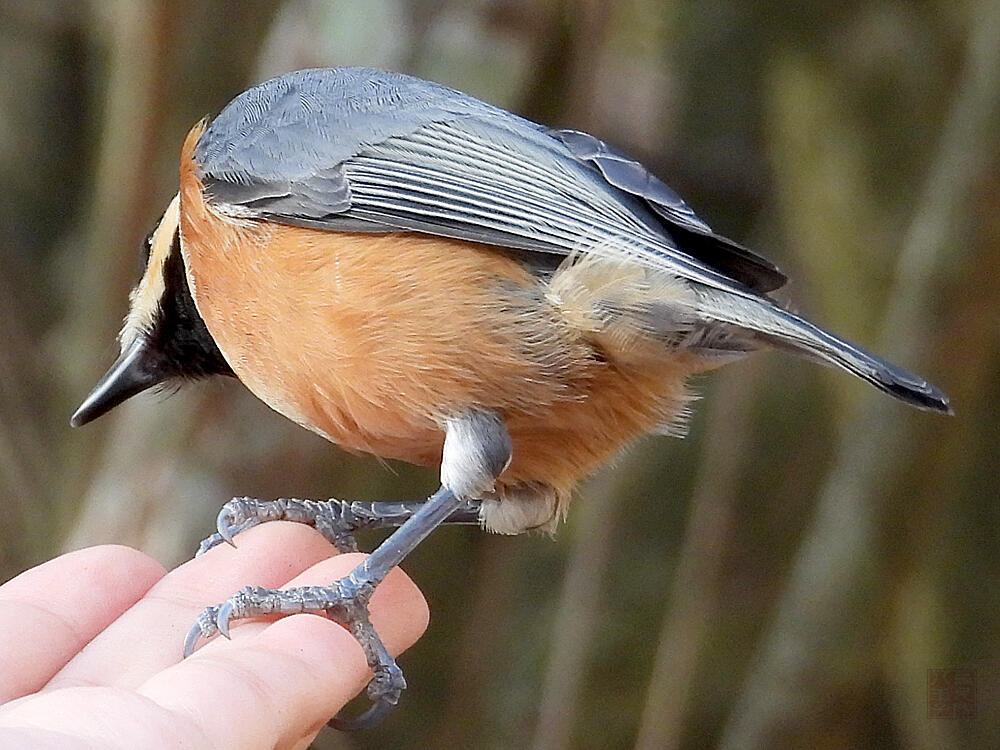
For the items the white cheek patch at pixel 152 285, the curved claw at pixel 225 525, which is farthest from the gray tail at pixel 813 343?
the white cheek patch at pixel 152 285

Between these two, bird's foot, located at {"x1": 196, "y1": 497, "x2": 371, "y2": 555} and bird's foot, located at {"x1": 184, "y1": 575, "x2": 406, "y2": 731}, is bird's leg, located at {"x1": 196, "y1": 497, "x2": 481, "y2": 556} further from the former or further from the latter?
bird's foot, located at {"x1": 184, "y1": 575, "x2": 406, "y2": 731}

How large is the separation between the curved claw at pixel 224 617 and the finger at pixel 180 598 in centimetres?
7

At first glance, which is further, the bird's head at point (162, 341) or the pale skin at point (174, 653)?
the bird's head at point (162, 341)

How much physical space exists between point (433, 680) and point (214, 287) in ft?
5.80

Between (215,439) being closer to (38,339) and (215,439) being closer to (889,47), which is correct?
(38,339)

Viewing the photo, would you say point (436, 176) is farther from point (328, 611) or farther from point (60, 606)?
point (60, 606)

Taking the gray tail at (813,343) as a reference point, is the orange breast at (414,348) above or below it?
below

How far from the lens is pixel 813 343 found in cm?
156

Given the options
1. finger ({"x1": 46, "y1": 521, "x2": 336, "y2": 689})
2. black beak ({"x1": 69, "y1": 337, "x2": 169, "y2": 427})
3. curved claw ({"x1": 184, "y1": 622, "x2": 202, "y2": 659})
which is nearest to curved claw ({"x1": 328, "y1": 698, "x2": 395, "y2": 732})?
finger ({"x1": 46, "y1": 521, "x2": 336, "y2": 689})

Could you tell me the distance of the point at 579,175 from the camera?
1905 millimetres

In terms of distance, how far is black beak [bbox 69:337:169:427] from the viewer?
213 cm

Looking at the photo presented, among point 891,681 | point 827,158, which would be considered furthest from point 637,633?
point 827,158

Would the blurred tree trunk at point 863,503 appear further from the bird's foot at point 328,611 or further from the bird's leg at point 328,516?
the bird's foot at point 328,611

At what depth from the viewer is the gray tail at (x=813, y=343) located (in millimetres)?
1493
